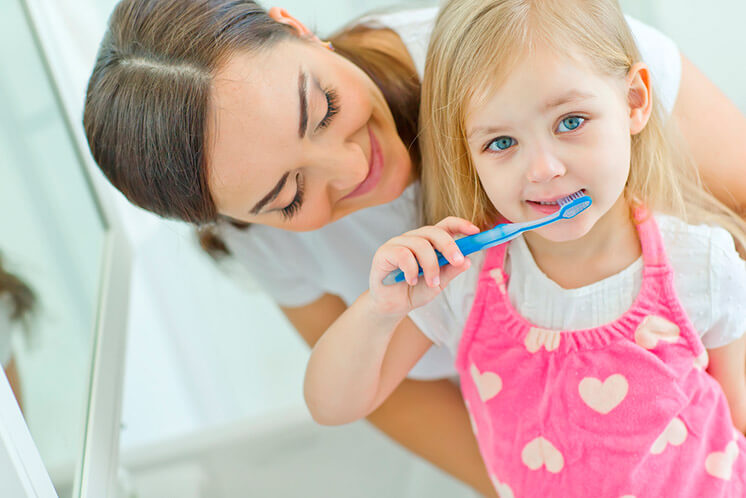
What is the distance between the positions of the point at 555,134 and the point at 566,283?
180 mm

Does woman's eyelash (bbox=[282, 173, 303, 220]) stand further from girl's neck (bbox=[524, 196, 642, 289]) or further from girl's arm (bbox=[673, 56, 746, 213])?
girl's arm (bbox=[673, 56, 746, 213])

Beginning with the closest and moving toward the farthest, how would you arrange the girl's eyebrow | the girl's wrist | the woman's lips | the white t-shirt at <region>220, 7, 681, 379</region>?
the girl's eyebrow < the girl's wrist < the woman's lips < the white t-shirt at <region>220, 7, 681, 379</region>

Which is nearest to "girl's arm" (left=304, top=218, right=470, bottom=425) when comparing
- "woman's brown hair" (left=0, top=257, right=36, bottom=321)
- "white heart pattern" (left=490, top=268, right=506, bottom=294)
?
"white heart pattern" (left=490, top=268, right=506, bottom=294)

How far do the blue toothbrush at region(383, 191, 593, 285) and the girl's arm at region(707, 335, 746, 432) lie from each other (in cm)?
25

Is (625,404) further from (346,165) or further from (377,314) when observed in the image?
(346,165)

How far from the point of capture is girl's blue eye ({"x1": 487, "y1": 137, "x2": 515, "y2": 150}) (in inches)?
26.0

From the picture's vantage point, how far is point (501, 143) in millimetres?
666

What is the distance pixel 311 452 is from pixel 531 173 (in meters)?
0.70

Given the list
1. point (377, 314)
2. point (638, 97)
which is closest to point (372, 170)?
point (377, 314)

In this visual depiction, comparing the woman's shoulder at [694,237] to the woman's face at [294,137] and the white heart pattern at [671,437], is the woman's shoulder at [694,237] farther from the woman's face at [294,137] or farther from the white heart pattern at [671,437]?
the woman's face at [294,137]

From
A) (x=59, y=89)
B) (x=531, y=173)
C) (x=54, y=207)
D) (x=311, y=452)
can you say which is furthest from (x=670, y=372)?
(x=59, y=89)

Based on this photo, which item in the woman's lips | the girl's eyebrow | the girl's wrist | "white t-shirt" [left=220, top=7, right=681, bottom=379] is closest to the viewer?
the girl's eyebrow

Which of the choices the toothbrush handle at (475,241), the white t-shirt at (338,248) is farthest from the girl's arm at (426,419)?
the toothbrush handle at (475,241)

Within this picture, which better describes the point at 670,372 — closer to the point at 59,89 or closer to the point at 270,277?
the point at 270,277
